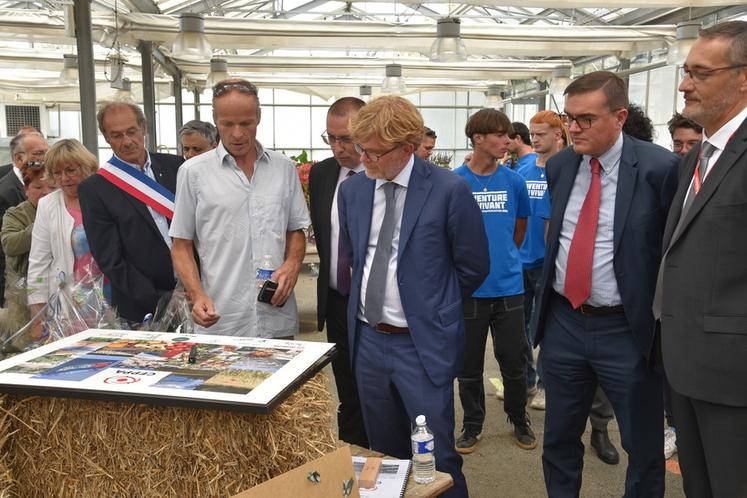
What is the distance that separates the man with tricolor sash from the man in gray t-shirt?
0.72 ft

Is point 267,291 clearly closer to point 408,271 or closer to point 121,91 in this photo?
point 408,271

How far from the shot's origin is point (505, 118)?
3.36 meters

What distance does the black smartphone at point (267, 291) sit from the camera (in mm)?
2092

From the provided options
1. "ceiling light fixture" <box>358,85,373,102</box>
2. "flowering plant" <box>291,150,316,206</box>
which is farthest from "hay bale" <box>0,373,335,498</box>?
"ceiling light fixture" <box>358,85,373,102</box>

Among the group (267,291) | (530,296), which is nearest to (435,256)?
(267,291)

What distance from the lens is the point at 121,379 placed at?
4.32ft

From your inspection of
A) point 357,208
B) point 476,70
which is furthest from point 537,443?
point 476,70

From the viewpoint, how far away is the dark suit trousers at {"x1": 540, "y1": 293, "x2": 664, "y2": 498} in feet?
7.18

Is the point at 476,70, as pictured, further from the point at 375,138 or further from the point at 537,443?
the point at 375,138

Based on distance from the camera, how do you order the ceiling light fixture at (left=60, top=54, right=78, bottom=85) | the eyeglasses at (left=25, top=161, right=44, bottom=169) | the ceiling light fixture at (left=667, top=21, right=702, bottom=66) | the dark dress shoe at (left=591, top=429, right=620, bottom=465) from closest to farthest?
the dark dress shoe at (left=591, top=429, right=620, bottom=465)
the eyeglasses at (left=25, top=161, right=44, bottom=169)
the ceiling light fixture at (left=667, top=21, right=702, bottom=66)
the ceiling light fixture at (left=60, top=54, right=78, bottom=85)

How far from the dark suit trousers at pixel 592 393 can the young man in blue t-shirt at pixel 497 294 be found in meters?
0.81

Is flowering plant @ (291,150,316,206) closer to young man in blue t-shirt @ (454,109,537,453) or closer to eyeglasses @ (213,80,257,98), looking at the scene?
young man in blue t-shirt @ (454,109,537,453)

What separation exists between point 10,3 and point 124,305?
1033cm

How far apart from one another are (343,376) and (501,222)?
1151 mm
